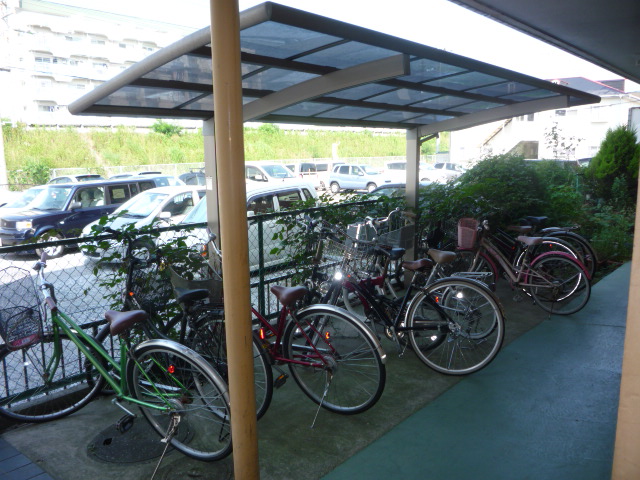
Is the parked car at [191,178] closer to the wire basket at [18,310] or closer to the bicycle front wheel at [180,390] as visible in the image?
the wire basket at [18,310]

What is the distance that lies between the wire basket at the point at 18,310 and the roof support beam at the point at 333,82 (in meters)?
2.09

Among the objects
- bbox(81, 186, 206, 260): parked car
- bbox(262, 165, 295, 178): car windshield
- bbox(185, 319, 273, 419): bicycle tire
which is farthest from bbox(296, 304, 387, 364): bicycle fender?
bbox(262, 165, 295, 178): car windshield

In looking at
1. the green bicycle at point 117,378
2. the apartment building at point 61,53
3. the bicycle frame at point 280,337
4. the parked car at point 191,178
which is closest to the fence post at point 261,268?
the bicycle frame at point 280,337

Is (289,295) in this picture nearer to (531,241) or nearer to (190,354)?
(190,354)

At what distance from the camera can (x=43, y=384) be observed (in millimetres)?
3434

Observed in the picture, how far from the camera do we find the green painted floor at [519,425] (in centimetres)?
280

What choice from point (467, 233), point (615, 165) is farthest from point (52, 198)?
point (615, 165)

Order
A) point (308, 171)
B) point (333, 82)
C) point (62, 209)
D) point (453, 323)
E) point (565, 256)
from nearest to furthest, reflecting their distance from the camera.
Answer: point (333, 82)
point (453, 323)
point (565, 256)
point (62, 209)
point (308, 171)

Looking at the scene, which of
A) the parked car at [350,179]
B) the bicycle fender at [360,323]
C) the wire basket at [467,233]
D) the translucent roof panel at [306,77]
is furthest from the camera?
the parked car at [350,179]

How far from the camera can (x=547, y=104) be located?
5699mm

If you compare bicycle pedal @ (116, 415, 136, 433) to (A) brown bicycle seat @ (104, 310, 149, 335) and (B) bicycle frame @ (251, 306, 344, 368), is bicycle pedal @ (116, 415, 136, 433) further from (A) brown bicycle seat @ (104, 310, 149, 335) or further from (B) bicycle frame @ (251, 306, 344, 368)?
(B) bicycle frame @ (251, 306, 344, 368)

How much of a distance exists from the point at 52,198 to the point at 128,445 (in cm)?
1013

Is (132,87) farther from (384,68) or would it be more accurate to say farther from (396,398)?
(396,398)

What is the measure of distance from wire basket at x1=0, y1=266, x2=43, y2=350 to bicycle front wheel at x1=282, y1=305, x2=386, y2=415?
5.22 feet
